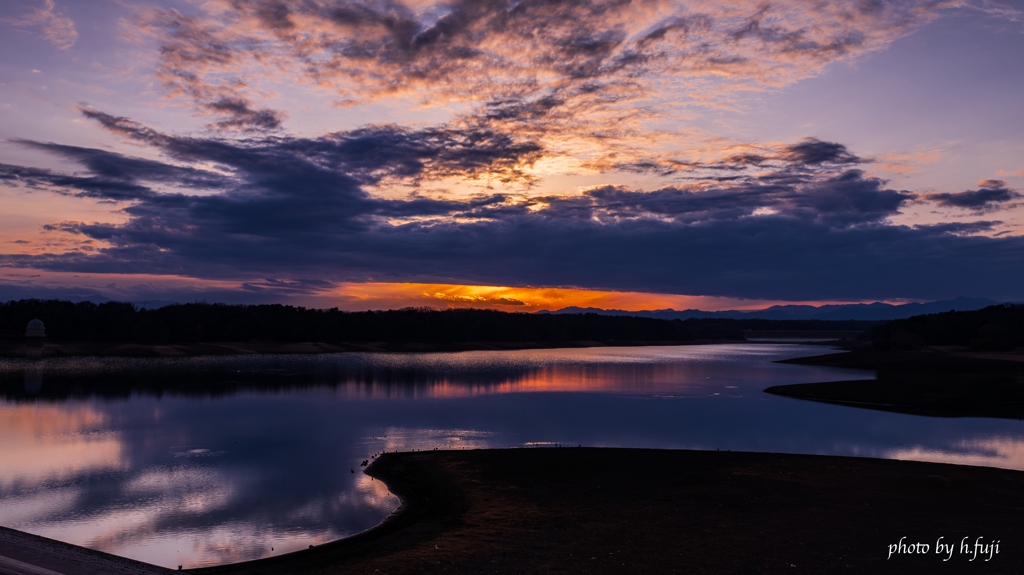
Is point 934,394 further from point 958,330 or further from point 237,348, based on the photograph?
point 237,348

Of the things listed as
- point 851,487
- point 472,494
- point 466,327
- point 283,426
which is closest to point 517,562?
point 472,494

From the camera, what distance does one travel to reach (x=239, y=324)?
144 m

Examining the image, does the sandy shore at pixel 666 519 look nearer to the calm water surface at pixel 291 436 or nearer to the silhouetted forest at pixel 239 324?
the calm water surface at pixel 291 436

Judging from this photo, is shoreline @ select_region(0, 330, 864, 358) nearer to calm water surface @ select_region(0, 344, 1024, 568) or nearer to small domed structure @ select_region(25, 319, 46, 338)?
Result: small domed structure @ select_region(25, 319, 46, 338)

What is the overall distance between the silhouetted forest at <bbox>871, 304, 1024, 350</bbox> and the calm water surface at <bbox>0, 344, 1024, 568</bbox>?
58360mm

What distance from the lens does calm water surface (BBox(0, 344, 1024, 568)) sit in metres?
17.6

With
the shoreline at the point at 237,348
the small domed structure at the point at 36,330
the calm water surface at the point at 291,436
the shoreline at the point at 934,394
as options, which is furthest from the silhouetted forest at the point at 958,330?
the small domed structure at the point at 36,330

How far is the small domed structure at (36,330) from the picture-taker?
364ft

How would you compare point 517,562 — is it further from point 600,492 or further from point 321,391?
point 321,391

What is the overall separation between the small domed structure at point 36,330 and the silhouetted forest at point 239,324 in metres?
8.03

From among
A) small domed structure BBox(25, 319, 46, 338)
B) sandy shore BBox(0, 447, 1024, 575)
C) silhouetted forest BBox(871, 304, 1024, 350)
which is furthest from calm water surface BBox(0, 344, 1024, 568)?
silhouetted forest BBox(871, 304, 1024, 350)

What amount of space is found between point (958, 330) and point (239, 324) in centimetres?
15575

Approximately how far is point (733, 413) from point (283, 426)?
106 ft

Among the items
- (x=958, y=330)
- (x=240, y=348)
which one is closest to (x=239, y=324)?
(x=240, y=348)
